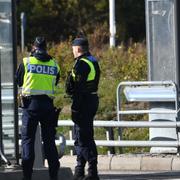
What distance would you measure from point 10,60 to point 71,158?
2772 mm

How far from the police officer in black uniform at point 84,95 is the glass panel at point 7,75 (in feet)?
2.92

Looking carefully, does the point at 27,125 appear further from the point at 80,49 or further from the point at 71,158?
the point at 71,158

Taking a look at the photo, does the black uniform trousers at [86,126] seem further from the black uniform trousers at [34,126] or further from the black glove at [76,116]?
the black uniform trousers at [34,126]

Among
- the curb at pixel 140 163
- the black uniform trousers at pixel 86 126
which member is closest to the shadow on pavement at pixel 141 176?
the curb at pixel 140 163

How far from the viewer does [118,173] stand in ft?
43.1

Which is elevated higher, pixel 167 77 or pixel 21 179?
pixel 167 77

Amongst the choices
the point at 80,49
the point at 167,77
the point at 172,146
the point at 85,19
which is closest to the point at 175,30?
the point at 167,77

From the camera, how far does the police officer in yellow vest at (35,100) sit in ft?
36.6

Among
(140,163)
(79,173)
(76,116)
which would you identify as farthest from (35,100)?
(140,163)

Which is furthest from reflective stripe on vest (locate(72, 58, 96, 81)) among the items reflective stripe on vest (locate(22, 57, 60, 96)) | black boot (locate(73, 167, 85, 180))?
black boot (locate(73, 167, 85, 180))

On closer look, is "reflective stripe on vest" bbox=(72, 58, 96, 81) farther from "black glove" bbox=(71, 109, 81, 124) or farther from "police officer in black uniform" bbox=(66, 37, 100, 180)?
"black glove" bbox=(71, 109, 81, 124)

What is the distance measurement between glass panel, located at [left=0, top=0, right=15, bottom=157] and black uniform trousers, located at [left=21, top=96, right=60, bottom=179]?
76 centimetres

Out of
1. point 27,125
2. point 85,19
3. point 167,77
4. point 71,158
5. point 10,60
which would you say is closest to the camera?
point 27,125

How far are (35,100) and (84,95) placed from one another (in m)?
0.69
